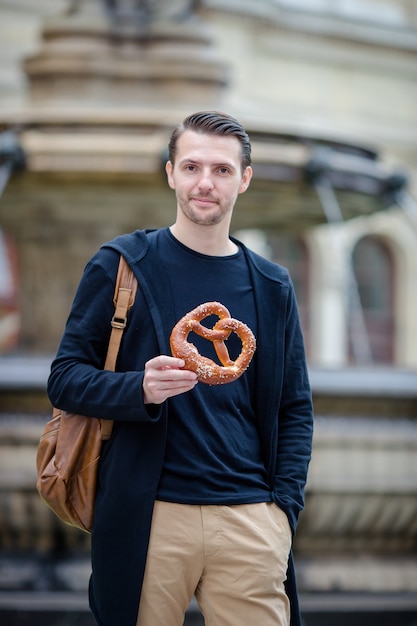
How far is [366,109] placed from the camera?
82.5 feet

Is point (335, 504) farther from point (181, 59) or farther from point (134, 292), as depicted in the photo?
point (181, 59)

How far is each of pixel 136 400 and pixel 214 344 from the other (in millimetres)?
207

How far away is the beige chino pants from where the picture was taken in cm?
241

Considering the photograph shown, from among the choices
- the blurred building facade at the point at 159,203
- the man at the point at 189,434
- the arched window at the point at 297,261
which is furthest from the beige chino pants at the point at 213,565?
the arched window at the point at 297,261

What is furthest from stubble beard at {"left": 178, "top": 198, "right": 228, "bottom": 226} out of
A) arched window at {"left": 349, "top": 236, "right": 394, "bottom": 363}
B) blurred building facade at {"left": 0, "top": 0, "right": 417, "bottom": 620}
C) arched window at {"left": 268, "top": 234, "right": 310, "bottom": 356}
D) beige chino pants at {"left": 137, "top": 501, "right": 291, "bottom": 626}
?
arched window at {"left": 349, "top": 236, "right": 394, "bottom": 363}

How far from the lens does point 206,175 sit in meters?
2.48

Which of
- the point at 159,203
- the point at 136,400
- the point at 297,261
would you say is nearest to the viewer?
the point at 136,400

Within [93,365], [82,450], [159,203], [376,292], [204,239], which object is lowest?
[82,450]

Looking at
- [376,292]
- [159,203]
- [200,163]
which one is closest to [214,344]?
[200,163]

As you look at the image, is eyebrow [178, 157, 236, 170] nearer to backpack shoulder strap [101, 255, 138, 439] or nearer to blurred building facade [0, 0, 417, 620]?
backpack shoulder strap [101, 255, 138, 439]

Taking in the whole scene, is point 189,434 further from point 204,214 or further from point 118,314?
point 204,214

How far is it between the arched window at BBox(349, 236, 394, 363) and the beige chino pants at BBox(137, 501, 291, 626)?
22810 mm

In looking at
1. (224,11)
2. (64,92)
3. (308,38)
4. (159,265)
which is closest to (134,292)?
(159,265)

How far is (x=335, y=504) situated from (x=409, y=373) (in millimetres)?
922
